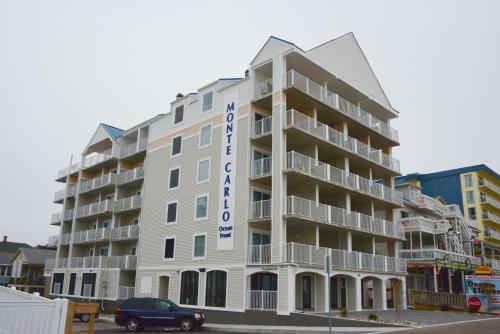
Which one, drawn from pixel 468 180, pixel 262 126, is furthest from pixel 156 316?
pixel 468 180

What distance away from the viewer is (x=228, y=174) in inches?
1152

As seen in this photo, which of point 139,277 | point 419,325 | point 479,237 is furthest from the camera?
point 479,237

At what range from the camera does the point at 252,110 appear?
2928cm

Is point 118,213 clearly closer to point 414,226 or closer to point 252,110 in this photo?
point 252,110

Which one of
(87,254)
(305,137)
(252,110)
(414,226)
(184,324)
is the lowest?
(184,324)

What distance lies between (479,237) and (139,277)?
4617 cm

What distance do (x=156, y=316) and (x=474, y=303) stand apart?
21.1 m

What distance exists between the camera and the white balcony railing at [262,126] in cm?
2809

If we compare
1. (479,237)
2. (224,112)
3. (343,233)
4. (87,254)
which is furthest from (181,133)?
(479,237)

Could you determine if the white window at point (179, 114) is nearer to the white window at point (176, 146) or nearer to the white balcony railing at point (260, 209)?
the white window at point (176, 146)

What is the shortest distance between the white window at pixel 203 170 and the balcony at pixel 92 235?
13456 mm

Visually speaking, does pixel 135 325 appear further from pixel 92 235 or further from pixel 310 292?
pixel 92 235

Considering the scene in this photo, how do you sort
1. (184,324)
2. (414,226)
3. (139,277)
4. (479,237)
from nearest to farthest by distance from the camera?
(184,324) < (139,277) < (414,226) < (479,237)

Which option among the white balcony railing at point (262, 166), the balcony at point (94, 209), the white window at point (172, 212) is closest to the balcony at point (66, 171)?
the balcony at point (94, 209)
